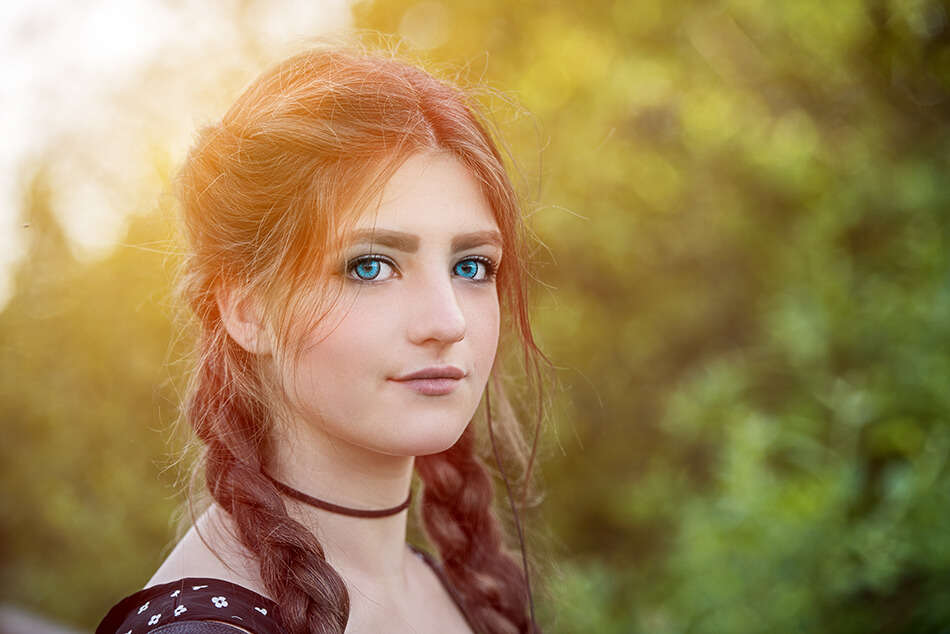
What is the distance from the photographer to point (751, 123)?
10.7 ft

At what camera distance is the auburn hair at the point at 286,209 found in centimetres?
127

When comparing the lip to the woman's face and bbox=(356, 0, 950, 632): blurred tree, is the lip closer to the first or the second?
the woman's face

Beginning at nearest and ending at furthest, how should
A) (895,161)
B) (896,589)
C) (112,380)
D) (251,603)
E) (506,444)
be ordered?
(251,603) < (506,444) < (896,589) < (895,161) < (112,380)

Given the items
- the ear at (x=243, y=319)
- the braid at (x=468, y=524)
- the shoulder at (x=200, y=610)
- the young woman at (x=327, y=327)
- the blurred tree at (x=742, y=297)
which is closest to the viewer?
the shoulder at (x=200, y=610)

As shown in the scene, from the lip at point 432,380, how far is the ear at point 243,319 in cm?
25

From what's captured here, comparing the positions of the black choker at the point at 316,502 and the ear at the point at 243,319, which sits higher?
the ear at the point at 243,319

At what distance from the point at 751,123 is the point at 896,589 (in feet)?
5.90

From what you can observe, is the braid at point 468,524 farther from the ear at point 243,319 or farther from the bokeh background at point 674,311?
the bokeh background at point 674,311

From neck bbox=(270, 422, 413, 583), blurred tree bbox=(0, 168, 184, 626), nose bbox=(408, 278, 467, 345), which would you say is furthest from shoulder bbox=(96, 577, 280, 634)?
blurred tree bbox=(0, 168, 184, 626)

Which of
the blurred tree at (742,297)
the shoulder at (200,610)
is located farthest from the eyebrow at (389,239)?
the blurred tree at (742,297)

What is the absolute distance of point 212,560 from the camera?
127cm

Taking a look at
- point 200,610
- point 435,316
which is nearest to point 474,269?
point 435,316

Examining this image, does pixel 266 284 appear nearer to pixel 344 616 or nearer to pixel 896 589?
pixel 344 616

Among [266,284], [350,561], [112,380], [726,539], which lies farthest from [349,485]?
[112,380]
